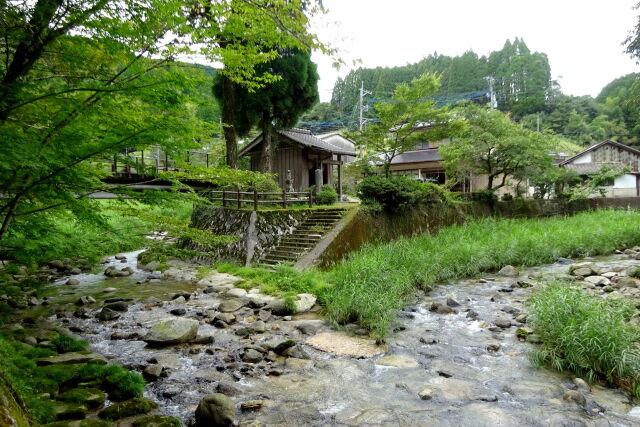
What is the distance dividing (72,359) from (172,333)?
4.89 ft

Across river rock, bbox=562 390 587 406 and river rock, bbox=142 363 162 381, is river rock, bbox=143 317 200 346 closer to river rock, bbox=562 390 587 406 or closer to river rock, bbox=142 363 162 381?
river rock, bbox=142 363 162 381

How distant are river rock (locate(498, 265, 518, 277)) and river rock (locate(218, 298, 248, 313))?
26.3 ft

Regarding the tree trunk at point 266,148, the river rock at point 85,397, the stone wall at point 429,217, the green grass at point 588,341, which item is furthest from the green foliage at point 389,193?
the river rock at point 85,397

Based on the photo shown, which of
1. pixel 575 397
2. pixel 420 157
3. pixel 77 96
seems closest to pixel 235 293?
pixel 77 96

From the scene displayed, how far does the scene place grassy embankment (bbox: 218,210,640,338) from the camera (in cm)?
799

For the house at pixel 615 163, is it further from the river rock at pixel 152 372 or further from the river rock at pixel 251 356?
the river rock at pixel 152 372

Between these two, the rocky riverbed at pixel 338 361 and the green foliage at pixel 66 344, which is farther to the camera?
the green foliage at pixel 66 344

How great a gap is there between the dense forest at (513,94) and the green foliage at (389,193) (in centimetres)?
2611

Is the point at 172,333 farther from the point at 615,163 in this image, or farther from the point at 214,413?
the point at 615,163

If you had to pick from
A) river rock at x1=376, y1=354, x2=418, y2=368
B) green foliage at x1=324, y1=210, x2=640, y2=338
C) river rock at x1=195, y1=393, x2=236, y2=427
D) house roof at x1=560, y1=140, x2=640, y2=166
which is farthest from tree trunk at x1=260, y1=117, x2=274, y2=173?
house roof at x1=560, y1=140, x2=640, y2=166

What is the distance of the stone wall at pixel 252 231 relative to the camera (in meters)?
12.8

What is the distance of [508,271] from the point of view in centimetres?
1177

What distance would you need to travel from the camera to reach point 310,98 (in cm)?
1870

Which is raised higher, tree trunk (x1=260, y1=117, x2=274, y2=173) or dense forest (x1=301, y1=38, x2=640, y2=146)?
dense forest (x1=301, y1=38, x2=640, y2=146)
